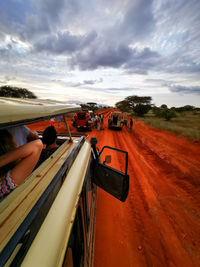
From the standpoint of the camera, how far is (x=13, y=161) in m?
1.31

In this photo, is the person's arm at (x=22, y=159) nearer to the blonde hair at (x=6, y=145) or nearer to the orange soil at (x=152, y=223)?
the blonde hair at (x=6, y=145)

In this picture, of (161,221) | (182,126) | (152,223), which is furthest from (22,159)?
(182,126)

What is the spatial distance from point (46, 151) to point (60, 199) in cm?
149

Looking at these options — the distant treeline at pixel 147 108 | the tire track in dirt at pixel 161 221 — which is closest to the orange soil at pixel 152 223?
the tire track in dirt at pixel 161 221

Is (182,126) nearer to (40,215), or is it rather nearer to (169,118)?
(169,118)

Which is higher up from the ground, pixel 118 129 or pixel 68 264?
pixel 68 264

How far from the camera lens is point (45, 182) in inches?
43.3

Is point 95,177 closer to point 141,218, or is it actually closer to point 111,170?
point 111,170

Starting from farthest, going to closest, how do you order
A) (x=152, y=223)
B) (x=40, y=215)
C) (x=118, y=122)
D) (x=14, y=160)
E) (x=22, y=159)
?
(x=118, y=122) < (x=152, y=223) < (x=22, y=159) < (x=14, y=160) < (x=40, y=215)

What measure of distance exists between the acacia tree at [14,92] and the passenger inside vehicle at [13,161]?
25.2 meters

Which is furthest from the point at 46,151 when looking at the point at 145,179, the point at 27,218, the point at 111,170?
the point at 145,179

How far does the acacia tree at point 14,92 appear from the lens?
20.8 meters

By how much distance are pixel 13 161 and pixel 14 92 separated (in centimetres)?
2733

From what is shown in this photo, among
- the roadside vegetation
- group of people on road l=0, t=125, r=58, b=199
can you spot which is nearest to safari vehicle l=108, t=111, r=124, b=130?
the roadside vegetation
